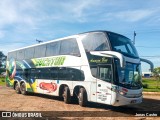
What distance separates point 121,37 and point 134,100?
148 inches

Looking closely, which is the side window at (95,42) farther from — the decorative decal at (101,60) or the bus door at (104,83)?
the bus door at (104,83)

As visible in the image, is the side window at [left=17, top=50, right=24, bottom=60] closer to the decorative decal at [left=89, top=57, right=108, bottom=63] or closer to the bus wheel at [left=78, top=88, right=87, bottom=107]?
the bus wheel at [left=78, top=88, right=87, bottom=107]

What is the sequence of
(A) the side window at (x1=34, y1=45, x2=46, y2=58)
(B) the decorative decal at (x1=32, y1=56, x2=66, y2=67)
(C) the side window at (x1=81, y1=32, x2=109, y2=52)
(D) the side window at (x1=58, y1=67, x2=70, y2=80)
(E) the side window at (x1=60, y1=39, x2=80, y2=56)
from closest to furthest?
(C) the side window at (x1=81, y1=32, x2=109, y2=52), (E) the side window at (x1=60, y1=39, x2=80, y2=56), (D) the side window at (x1=58, y1=67, x2=70, y2=80), (B) the decorative decal at (x1=32, y1=56, x2=66, y2=67), (A) the side window at (x1=34, y1=45, x2=46, y2=58)

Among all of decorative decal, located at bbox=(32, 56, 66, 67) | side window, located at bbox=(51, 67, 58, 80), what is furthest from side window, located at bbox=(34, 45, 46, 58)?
side window, located at bbox=(51, 67, 58, 80)

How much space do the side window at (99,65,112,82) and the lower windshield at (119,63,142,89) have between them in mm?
574

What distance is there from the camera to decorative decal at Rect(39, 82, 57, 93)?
18.2 m

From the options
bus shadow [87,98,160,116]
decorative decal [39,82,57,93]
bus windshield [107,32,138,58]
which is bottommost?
bus shadow [87,98,160,116]

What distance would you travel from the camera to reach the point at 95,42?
1483 centimetres

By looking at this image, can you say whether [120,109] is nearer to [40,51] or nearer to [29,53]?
[40,51]

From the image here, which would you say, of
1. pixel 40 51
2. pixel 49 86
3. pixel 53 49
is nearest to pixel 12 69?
pixel 40 51

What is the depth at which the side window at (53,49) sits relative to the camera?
18.2 m

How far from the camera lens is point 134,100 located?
13.8 metres

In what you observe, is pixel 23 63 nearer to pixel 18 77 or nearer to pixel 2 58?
pixel 18 77

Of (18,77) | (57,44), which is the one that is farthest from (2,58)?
(57,44)
